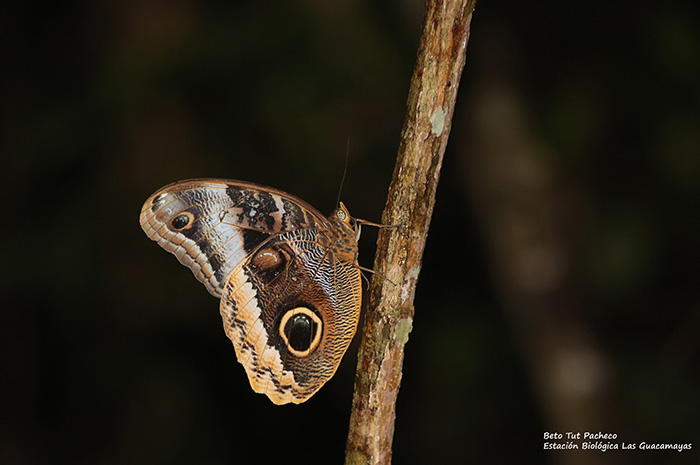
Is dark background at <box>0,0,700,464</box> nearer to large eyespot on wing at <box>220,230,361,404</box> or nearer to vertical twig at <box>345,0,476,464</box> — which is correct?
large eyespot on wing at <box>220,230,361,404</box>

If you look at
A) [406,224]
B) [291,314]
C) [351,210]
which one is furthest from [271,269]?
[351,210]

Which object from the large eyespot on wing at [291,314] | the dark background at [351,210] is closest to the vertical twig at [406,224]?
the large eyespot on wing at [291,314]

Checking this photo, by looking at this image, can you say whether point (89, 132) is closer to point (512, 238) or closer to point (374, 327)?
point (512, 238)

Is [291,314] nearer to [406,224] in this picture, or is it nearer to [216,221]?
[216,221]

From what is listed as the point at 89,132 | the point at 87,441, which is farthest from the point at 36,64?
the point at 87,441

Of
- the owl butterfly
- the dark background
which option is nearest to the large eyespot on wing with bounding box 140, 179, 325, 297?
the owl butterfly

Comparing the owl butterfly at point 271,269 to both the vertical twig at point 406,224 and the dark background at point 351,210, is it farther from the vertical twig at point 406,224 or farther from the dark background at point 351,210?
the dark background at point 351,210
